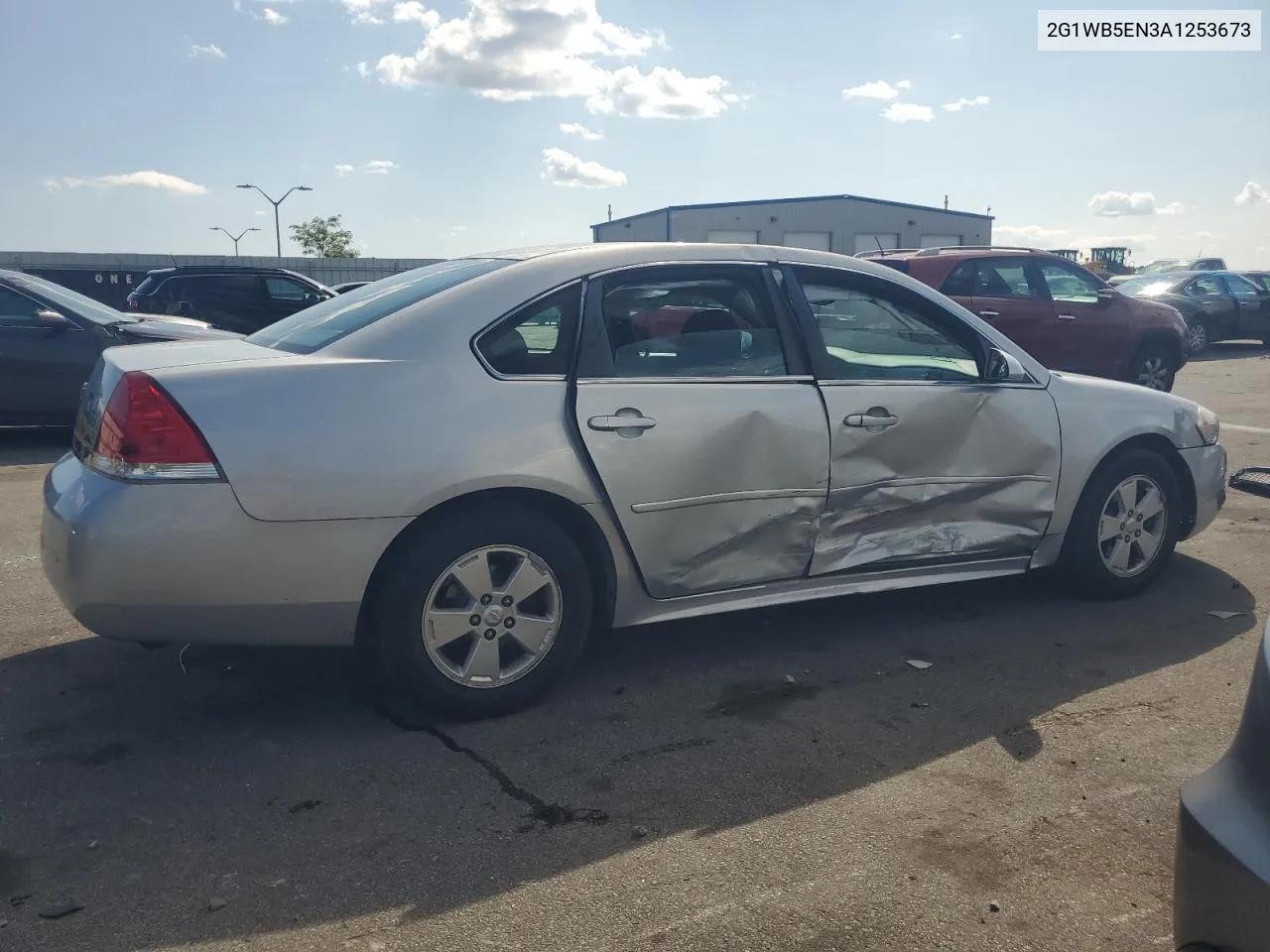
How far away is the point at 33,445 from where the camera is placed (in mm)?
9672

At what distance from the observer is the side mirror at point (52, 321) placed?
363 inches

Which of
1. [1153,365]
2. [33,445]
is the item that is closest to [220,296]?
[33,445]

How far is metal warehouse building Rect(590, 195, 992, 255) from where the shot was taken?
153 feet

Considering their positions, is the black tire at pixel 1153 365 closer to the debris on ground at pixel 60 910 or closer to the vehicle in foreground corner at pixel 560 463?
the vehicle in foreground corner at pixel 560 463

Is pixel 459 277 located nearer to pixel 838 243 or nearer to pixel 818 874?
pixel 818 874

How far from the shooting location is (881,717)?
3.81m

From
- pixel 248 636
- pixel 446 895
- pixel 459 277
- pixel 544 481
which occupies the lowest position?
pixel 446 895

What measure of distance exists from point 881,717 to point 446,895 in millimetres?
1695

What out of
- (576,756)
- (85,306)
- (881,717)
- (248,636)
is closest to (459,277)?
(248,636)

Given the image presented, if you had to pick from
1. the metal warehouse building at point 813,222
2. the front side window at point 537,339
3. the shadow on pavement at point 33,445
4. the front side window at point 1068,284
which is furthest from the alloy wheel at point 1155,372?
the metal warehouse building at point 813,222

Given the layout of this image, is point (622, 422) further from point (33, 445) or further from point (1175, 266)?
point (1175, 266)

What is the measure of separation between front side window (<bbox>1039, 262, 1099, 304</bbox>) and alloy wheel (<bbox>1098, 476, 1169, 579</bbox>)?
723 centimetres

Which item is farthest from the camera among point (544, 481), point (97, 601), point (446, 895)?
point (544, 481)

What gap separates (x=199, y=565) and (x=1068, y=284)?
424 inches
